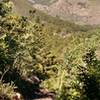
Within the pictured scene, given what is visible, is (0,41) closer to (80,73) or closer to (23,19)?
(80,73)

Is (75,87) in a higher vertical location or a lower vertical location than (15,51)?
lower

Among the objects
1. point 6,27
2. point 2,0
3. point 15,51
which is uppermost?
point 2,0

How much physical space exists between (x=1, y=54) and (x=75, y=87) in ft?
42.6

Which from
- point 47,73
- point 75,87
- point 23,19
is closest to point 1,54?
point 75,87

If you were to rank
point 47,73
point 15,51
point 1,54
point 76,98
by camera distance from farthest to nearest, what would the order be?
point 47,73 → point 15,51 → point 1,54 → point 76,98

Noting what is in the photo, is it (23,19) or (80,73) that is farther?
(23,19)

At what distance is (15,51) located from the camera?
1356 inches

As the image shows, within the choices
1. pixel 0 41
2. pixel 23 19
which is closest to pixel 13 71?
pixel 0 41

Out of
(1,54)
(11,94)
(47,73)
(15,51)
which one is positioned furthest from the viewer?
(47,73)

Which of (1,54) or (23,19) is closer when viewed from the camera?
(1,54)

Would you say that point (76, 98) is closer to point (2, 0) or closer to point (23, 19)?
point (2, 0)

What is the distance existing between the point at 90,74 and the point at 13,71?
19.6 m

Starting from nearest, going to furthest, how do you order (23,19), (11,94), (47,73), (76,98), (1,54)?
1. (76,98)
2. (11,94)
3. (1,54)
4. (23,19)
5. (47,73)

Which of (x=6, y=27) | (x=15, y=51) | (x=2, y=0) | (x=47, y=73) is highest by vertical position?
(x=2, y=0)
